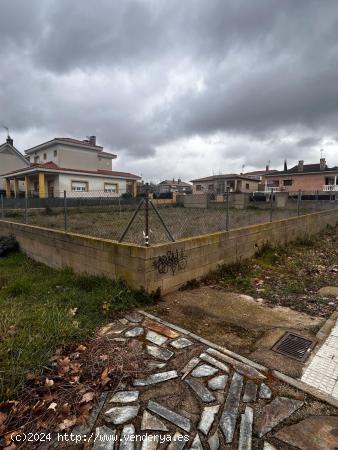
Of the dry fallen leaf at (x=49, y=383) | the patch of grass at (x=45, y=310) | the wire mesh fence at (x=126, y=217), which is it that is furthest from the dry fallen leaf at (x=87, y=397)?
the wire mesh fence at (x=126, y=217)

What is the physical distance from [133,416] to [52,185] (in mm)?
24155

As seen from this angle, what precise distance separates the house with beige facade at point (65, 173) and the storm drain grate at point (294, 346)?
760 inches

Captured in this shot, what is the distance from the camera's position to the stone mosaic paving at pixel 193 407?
1903mm

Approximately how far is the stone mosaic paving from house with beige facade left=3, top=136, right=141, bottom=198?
64.2 feet

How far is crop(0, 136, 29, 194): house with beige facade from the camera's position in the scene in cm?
2930

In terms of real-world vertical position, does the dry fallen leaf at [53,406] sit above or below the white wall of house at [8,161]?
below

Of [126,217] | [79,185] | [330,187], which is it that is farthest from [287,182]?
[126,217]

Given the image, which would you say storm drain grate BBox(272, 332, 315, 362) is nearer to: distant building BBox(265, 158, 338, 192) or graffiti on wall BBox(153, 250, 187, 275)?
graffiti on wall BBox(153, 250, 187, 275)

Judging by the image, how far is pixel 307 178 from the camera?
3712 centimetres

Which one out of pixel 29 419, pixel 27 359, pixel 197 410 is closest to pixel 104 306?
pixel 27 359

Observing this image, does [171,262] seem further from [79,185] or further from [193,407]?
[79,185]

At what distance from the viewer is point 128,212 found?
975cm

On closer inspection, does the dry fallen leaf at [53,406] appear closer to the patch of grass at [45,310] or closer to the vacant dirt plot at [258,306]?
the patch of grass at [45,310]

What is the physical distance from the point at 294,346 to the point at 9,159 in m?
34.6
